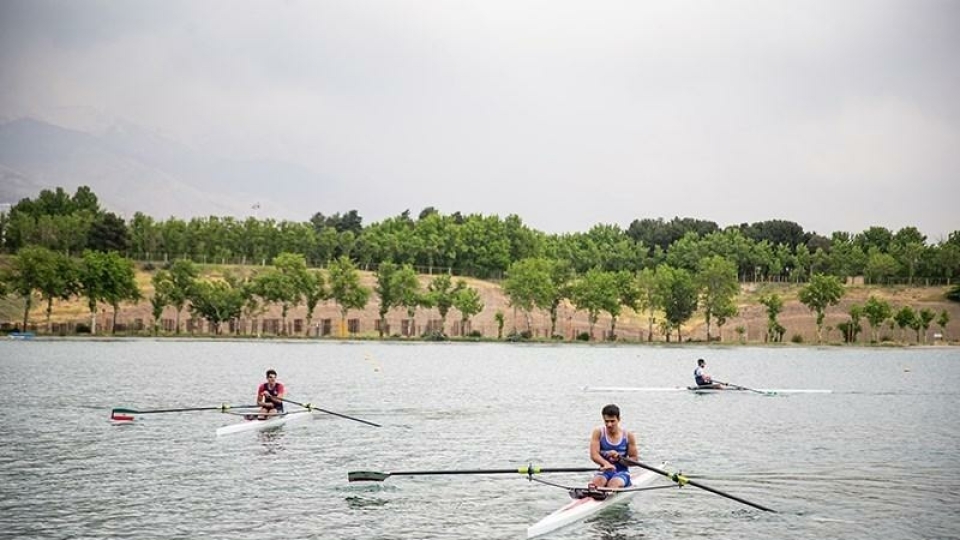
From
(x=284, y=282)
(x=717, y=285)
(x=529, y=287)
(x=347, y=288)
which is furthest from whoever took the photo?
(x=717, y=285)

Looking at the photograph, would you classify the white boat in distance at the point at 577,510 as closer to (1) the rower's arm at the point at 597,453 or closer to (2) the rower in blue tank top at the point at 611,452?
(2) the rower in blue tank top at the point at 611,452

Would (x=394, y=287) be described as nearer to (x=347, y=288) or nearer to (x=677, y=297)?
(x=347, y=288)

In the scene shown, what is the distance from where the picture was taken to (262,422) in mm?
44000

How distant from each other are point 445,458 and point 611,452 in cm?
1090

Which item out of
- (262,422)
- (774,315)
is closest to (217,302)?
(774,315)

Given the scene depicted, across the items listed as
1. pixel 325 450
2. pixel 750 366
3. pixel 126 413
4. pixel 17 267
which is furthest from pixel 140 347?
pixel 325 450

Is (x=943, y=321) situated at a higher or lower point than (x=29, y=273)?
lower

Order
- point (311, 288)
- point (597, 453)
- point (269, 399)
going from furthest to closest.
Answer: point (311, 288)
point (269, 399)
point (597, 453)

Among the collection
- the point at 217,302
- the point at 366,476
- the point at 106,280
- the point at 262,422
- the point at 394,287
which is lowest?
the point at 366,476

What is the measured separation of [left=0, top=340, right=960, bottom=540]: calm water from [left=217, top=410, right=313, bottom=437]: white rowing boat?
566 millimetres

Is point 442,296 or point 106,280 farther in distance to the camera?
point 442,296

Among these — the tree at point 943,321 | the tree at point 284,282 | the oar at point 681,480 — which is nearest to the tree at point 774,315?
the tree at point 943,321

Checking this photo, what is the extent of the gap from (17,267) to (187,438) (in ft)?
382

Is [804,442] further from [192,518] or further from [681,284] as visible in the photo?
[681,284]
